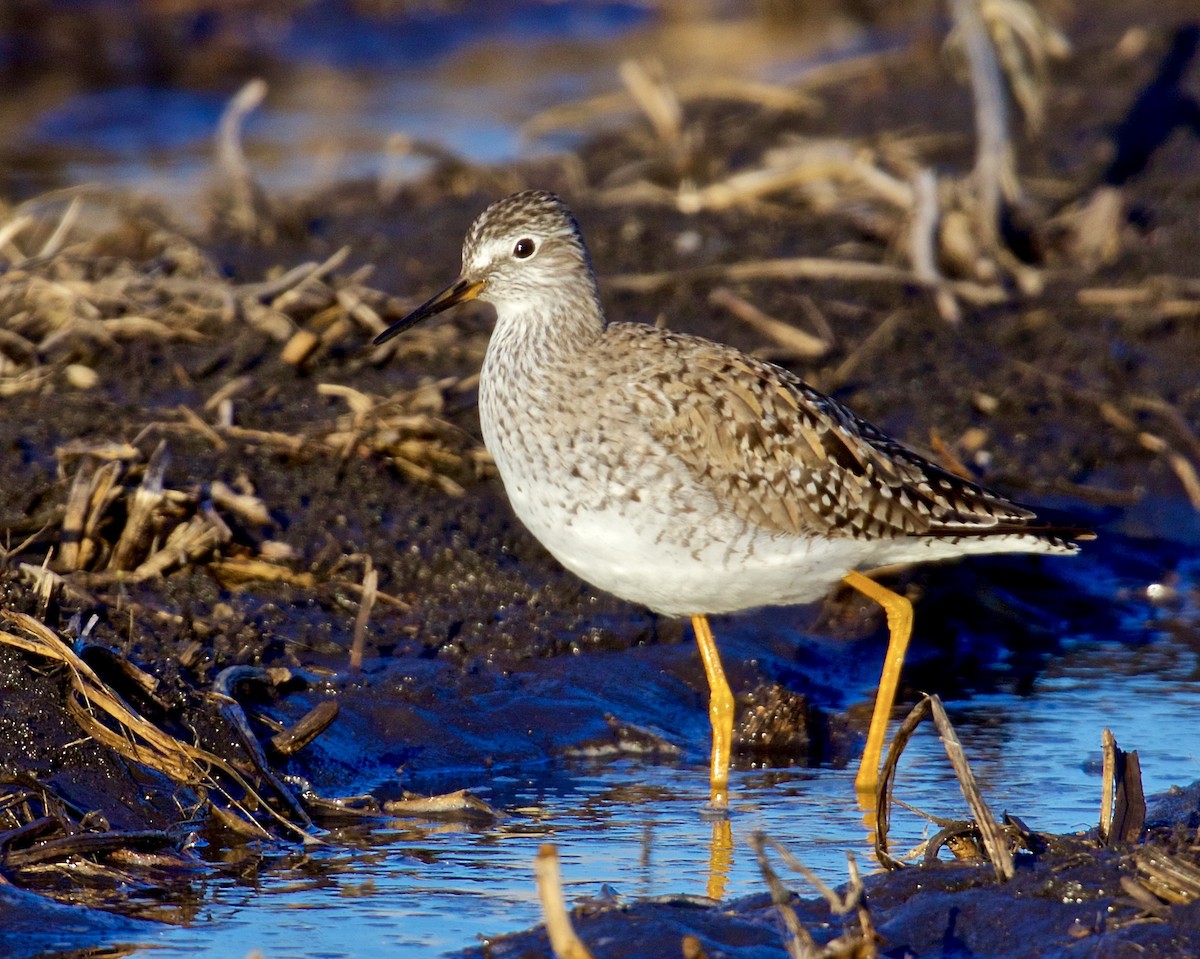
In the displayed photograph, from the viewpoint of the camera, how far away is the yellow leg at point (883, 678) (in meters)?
6.62

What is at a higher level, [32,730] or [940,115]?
[940,115]

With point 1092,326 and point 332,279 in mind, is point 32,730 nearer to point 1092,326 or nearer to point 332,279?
point 332,279

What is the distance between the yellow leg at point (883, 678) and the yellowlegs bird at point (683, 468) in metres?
0.01

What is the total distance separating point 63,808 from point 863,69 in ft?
37.9

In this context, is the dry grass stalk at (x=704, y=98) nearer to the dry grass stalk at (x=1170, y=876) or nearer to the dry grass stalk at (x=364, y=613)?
the dry grass stalk at (x=364, y=613)

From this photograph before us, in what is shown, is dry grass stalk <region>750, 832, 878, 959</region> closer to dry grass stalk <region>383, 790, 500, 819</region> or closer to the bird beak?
dry grass stalk <region>383, 790, 500, 819</region>

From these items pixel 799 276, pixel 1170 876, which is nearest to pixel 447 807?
pixel 1170 876

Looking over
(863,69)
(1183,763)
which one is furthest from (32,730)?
(863,69)

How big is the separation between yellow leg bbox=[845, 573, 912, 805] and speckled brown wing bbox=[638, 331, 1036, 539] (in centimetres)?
42

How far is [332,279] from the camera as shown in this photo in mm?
9359

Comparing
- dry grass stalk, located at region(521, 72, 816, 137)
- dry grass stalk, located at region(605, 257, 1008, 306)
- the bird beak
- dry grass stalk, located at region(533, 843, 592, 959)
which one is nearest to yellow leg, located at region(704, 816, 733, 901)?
dry grass stalk, located at region(533, 843, 592, 959)

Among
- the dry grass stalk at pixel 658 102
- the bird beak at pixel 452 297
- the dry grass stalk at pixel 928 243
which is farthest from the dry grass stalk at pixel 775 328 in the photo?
the dry grass stalk at pixel 658 102

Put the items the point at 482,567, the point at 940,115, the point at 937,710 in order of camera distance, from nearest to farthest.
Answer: the point at 937,710
the point at 482,567
the point at 940,115

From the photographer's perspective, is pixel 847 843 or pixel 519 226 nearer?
pixel 847 843
